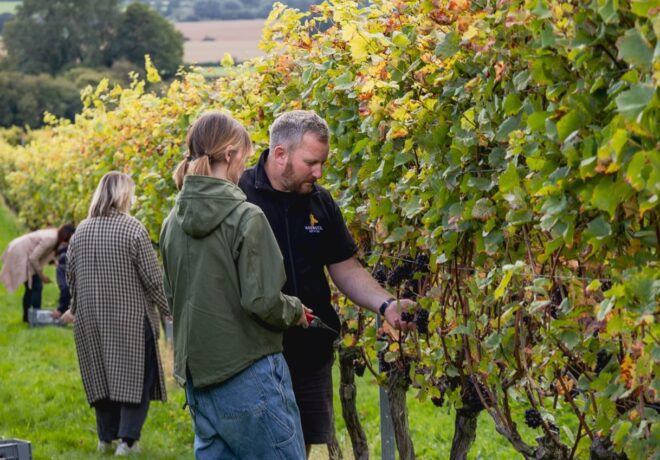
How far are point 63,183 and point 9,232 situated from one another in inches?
431

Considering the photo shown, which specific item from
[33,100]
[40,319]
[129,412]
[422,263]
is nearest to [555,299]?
[422,263]

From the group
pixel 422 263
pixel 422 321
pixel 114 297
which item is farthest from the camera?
pixel 114 297

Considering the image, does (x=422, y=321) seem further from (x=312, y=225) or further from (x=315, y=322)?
(x=312, y=225)

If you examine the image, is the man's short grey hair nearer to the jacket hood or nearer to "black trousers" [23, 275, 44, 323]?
the jacket hood

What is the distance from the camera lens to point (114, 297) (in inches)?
328

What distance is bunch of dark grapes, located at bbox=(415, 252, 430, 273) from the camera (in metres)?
5.29

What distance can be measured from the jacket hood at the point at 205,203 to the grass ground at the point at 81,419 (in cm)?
253

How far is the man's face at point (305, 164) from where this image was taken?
489 centimetres

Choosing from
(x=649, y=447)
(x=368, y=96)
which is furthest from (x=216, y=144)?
(x=649, y=447)

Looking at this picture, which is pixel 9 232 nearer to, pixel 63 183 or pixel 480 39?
pixel 63 183

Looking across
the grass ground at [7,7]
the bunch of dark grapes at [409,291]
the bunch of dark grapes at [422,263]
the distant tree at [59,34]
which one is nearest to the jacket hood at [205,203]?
the bunch of dark grapes at [422,263]

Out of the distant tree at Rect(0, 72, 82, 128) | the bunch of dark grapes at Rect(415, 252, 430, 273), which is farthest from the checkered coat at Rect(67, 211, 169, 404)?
the distant tree at Rect(0, 72, 82, 128)

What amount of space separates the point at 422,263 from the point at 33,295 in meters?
12.0

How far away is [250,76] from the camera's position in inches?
332
